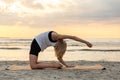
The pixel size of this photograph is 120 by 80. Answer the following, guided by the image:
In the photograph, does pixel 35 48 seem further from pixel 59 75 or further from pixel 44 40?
pixel 59 75

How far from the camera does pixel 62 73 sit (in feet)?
31.6

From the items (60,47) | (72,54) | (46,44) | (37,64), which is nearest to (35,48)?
(46,44)

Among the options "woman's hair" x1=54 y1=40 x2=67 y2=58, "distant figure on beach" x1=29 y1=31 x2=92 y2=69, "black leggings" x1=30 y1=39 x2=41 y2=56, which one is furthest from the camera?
"black leggings" x1=30 y1=39 x2=41 y2=56

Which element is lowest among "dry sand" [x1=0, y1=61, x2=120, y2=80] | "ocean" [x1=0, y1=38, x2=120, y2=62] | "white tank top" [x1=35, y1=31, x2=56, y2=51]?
"ocean" [x1=0, y1=38, x2=120, y2=62]

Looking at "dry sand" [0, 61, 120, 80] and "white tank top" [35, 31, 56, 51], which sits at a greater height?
"white tank top" [35, 31, 56, 51]

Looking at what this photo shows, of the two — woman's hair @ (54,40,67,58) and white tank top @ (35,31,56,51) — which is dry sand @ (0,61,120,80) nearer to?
woman's hair @ (54,40,67,58)

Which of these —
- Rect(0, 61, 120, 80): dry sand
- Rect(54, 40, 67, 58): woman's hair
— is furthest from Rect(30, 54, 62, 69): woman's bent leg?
Rect(54, 40, 67, 58): woman's hair

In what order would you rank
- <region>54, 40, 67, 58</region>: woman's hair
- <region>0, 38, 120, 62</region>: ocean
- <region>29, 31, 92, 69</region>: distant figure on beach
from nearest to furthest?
<region>29, 31, 92, 69</region>: distant figure on beach, <region>54, 40, 67, 58</region>: woman's hair, <region>0, 38, 120, 62</region>: ocean

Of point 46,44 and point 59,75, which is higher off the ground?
point 46,44

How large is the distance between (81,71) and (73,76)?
1.01 m

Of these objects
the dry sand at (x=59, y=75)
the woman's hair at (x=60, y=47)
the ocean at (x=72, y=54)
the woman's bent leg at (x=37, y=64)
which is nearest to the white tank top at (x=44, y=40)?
the woman's hair at (x=60, y=47)

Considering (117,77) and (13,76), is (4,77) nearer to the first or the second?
(13,76)

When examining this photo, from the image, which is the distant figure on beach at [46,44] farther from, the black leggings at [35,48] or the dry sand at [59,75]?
the dry sand at [59,75]

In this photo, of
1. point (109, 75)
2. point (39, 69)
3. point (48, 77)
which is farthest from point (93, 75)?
point (39, 69)
